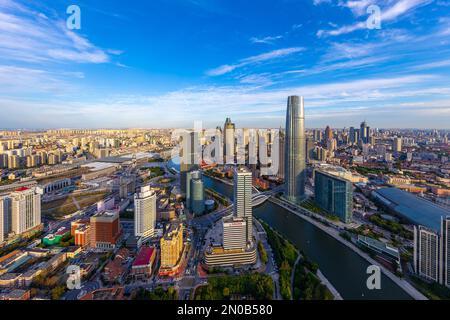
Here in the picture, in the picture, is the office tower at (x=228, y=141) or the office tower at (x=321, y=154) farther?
→ the office tower at (x=228, y=141)

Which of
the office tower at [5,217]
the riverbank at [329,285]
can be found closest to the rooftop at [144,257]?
the riverbank at [329,285]

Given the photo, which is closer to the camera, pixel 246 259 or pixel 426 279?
pixel 426 279

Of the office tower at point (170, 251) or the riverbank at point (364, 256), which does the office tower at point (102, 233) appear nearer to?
the office tower at point (170, 251)

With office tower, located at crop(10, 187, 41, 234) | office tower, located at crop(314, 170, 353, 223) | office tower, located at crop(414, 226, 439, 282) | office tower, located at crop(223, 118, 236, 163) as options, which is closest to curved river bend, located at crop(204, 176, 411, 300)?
office tower, located at crop(414, 226, 439, 282)

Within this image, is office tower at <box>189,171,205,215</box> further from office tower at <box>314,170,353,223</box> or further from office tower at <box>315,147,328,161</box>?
office tower at <box>315,147,328,161</box>
